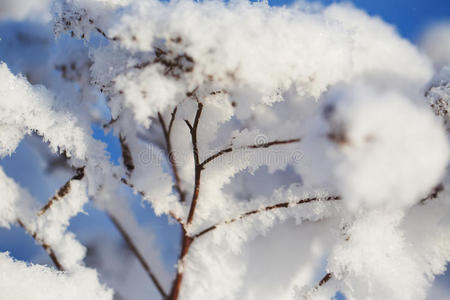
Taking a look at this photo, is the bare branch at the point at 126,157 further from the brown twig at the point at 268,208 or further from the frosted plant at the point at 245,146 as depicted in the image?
the brown twig at the point at 268,208

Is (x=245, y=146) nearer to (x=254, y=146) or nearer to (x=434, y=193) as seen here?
(x=254, y=146)

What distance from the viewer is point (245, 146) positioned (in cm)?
47

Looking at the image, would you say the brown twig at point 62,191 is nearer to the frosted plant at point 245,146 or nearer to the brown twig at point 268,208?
the frosted plant at point 245,146

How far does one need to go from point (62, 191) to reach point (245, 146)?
0.30 metres

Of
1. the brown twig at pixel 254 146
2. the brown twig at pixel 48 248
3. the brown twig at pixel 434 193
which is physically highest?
the brown twig at pixel 48 248

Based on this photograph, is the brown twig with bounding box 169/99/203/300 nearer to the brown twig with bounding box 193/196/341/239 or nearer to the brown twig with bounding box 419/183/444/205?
the brown twig with bounding box 193/196/341/239

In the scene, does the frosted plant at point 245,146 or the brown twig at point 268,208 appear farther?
the brown twig at point 268,208

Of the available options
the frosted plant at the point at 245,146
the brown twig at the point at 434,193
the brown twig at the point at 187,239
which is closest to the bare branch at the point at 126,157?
the frosted plant at the point at 245,146

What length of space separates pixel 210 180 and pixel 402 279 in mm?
284

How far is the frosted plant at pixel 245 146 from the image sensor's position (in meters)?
0.33

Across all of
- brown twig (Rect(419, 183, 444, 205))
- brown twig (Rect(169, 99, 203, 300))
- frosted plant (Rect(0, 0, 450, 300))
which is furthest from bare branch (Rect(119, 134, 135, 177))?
brown twig (Rect(419, 183, 444, 205))

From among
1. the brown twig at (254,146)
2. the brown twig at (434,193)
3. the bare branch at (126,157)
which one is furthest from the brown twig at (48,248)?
the brown twig at (434,193)

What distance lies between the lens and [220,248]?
50cm

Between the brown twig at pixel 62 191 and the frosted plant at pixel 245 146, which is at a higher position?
the brown twig at pixel 62 191
